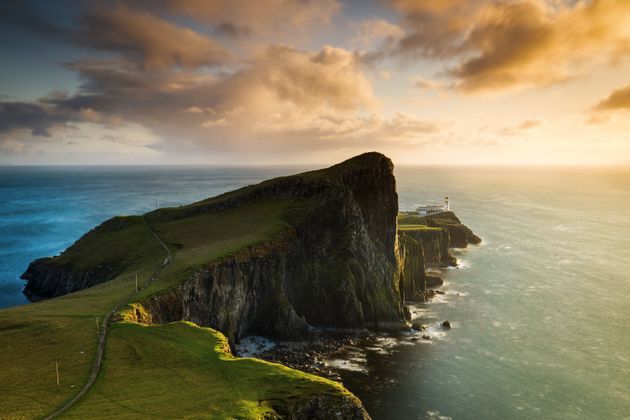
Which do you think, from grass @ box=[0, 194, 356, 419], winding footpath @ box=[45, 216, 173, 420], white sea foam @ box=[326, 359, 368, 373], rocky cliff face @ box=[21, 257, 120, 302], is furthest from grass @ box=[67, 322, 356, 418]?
rocky cliff face @ box=[21, 257, 120, 302]

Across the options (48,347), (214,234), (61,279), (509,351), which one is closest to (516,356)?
(509,351)

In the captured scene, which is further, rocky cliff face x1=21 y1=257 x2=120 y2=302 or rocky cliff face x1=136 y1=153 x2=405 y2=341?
rocky cliff face x1=21 y1=257 x2=120 y2=302

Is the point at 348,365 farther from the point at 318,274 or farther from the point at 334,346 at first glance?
the point at 318,274

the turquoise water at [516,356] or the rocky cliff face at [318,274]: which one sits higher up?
the rocky cliff face at [318,274]

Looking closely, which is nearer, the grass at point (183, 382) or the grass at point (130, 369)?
the grass at point (183, 382)

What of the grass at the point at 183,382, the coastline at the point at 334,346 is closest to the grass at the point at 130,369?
the grass at the point at 183,382

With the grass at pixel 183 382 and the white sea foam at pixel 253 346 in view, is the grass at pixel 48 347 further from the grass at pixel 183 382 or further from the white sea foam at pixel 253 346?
the white sea foam at pixel 253 346

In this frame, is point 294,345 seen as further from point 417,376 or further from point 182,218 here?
point 182,218

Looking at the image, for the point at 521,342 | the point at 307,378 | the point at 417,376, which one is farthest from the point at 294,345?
→ the point at 521,342

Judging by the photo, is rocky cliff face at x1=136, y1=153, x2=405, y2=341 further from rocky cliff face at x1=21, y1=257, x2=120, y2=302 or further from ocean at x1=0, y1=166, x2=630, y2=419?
rocky cliff face at x1=21, y1=257, x2=120, y2=302
